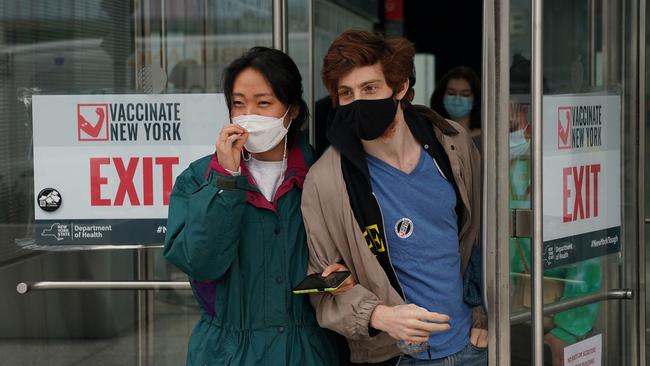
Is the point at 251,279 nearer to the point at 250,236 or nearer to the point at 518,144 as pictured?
the point at 250,236

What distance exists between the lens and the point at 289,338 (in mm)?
2443

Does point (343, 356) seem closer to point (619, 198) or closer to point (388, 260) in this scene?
point (388, 260)

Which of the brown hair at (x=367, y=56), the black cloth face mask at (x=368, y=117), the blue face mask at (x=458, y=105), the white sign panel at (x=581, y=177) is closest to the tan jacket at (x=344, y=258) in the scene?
the black cloth face mask at (x=368, y=117)

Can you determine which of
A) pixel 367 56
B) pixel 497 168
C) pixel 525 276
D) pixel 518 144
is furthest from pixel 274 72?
pixel 525 276

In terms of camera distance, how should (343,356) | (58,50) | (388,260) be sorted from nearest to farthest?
1. (388,260)
2. (343,356)
3. (58,50)

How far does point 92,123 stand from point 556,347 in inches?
71.6

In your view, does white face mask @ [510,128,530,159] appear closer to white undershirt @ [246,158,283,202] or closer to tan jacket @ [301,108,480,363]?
tan jacket @ [301,108,480,363]

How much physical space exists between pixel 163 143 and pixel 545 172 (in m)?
1.39

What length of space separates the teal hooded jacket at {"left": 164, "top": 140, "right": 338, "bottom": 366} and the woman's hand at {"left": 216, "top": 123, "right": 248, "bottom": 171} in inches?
1.0

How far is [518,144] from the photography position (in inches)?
112

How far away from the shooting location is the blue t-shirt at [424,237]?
240 centimetres

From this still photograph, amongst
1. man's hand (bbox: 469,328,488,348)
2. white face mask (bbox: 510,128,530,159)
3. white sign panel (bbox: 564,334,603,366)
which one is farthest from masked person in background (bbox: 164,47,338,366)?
white sign panel (bbox: 564,334,603,366)

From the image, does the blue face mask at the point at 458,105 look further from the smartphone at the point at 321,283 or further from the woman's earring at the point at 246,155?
the smartphone at the point at 321,283

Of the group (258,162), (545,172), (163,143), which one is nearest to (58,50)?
(163,143)
